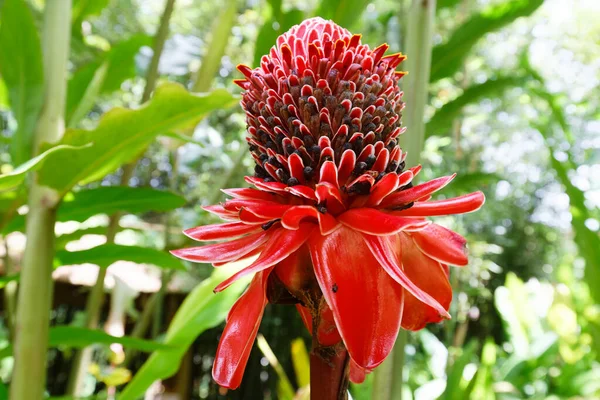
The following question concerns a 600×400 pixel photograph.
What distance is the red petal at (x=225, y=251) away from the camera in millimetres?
255

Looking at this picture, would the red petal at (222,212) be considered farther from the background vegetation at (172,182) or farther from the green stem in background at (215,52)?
the green stem in background at (215,52)

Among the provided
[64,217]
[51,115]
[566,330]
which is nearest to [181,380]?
[566,330]

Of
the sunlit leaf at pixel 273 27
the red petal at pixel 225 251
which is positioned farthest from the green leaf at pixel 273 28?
the red petal at pixel 225 251

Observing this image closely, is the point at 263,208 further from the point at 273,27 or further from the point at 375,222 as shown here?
the point at 273,27

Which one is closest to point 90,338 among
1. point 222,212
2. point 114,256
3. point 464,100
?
point 114,256

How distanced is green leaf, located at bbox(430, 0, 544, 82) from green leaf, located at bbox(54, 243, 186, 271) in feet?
1.56

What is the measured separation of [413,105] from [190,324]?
422mm

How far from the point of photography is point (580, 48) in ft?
13.2

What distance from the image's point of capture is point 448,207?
0.79 ft

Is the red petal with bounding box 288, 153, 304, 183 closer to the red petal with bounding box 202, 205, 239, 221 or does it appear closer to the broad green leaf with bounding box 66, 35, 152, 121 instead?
the red petal with bounding box 202, 205, 239, 221

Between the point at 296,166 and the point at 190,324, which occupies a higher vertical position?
the point at 296,166

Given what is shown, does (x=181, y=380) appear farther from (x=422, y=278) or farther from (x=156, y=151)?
(x=422, y=278)

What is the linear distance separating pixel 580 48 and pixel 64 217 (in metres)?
4.50

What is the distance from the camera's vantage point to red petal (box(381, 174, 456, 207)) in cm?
24
